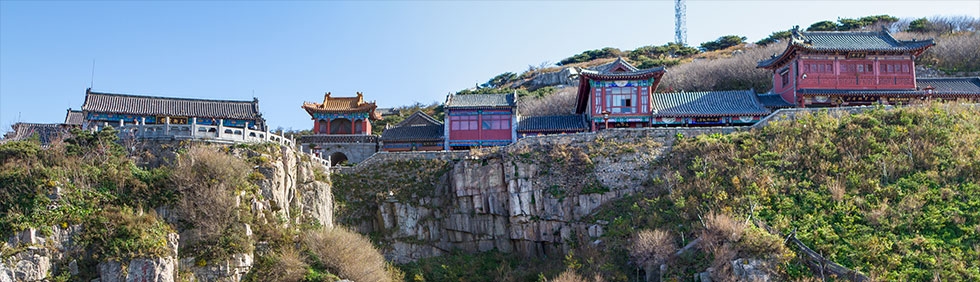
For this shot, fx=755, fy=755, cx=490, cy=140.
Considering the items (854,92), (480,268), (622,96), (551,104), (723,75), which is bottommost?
(480,268)

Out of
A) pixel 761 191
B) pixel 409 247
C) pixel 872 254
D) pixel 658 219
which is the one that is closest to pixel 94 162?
pixel 409 247

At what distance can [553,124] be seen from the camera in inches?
1763

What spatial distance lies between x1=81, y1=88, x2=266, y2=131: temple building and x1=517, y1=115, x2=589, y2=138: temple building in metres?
15.5

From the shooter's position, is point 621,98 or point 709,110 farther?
point 621,98

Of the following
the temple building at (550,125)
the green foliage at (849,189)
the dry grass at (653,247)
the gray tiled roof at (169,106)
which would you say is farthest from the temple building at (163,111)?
the dry grass at (653,247)

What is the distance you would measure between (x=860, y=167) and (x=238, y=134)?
27103 mm

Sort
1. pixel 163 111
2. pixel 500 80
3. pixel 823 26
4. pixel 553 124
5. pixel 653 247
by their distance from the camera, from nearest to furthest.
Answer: pixel 653 247 < pixel 163 111 < pixel 553 124 < pixel 823 26 < pixel 500 80

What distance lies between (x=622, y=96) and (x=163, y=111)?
26714 millimetres

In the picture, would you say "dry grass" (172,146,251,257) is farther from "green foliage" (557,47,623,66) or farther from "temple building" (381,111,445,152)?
"green foliage" (557,47,623,66)

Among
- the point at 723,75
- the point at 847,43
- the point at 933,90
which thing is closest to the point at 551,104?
the point at 723,75

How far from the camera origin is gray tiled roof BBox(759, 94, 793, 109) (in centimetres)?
4228

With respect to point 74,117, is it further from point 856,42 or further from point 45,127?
point 856,42

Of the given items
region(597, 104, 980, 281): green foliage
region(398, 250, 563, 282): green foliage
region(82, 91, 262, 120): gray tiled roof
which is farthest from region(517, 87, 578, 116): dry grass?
region(398, 250, 563, 282): green foliage

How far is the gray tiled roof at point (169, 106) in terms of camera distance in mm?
43034
